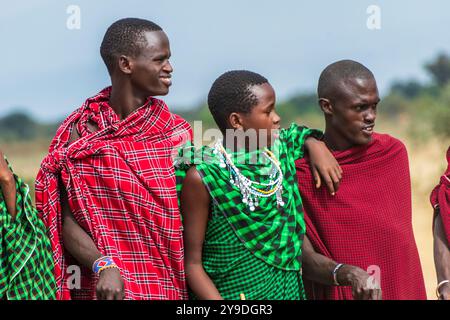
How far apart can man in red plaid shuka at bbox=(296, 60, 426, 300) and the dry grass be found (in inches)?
179

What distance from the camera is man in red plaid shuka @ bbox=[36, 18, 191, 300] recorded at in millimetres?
4469

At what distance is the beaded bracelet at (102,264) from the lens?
4.33 m

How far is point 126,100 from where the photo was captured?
4.67m

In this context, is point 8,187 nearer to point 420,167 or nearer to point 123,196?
point 123,196

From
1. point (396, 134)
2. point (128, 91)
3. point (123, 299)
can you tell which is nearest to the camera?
point (123, 299)

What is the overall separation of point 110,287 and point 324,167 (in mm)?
1146

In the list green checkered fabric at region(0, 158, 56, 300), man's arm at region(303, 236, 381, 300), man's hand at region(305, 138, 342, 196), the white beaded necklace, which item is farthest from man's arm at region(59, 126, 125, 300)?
man's hand at region(305, 138, 342, 196)

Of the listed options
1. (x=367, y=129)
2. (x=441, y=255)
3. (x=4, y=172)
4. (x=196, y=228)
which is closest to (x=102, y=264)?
(x=196, y=228)

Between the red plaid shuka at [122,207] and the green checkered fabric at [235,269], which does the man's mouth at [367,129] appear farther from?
the red plaid shuka at [122,207]

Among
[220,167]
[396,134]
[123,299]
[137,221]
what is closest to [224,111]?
[220,167]

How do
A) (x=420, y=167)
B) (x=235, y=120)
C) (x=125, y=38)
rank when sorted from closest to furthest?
(x=235, y=120), (x=125, y=38), (x=420, y=167)
